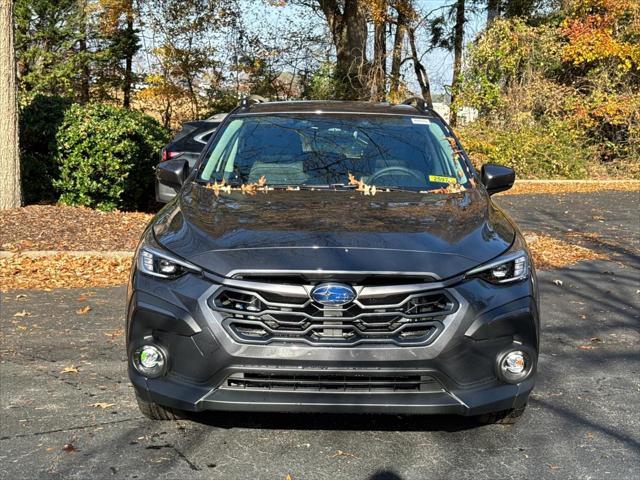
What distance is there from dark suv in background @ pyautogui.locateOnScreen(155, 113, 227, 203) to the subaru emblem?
627cm

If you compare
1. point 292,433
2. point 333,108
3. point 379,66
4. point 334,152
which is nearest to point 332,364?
point 292,433

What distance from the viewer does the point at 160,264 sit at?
365 cm

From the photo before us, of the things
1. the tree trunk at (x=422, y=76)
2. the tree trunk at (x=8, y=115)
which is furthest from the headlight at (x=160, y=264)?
the tree trunk at (x=422, y=76)

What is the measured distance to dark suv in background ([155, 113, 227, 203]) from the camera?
9.85m

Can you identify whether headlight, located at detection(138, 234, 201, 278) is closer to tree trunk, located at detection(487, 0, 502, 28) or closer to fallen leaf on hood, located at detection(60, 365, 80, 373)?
fallen leaf on hood, located at detection(60, 365, 80, 373)

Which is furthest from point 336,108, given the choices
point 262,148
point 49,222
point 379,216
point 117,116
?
point 117,116

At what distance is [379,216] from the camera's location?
13.2ft

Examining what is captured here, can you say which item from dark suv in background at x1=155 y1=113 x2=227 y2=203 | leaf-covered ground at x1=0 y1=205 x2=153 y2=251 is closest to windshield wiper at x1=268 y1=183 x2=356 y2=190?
leaf-covered ground at x1=0 y1=205 x2=153 y2=251

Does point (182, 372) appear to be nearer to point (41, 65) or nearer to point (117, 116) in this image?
point (117, 116)

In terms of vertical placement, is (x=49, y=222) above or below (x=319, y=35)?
below

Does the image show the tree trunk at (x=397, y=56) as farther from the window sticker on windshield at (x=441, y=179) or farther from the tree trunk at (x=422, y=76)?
the window sticker on windshield at (x=441, y=179)

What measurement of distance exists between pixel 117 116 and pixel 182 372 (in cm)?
864

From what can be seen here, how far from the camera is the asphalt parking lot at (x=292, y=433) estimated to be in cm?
356

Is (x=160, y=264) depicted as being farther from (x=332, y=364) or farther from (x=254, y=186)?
(x=254, y=186)
